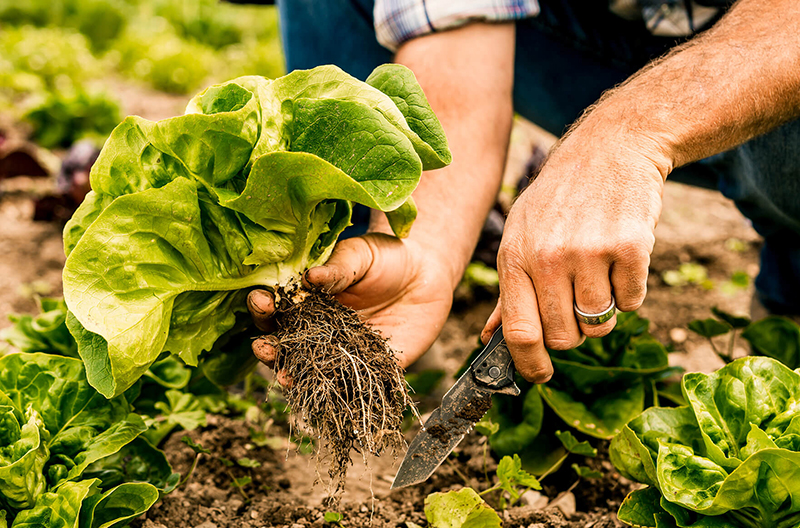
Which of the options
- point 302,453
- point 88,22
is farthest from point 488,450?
point 88,22

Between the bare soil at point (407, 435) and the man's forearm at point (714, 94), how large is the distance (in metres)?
1.26

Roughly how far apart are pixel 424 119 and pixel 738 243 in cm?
374

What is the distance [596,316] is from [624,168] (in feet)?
1.39

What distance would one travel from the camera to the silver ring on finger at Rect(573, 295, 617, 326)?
1.75m

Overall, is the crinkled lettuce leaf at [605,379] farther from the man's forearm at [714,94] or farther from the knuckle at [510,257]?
the man's forearm at [714,94]

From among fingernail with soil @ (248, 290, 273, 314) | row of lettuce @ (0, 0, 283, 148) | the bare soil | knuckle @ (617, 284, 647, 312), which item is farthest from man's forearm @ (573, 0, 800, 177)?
row of lettuce @ (0, 0, 283, 148)

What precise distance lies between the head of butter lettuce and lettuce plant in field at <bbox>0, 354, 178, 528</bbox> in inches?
9.8

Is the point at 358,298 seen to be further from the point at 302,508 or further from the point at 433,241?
the point at 302,508

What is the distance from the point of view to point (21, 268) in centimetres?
390

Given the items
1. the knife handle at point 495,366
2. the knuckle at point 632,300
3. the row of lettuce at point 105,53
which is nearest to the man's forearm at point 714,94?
the knuckle at point 632,300

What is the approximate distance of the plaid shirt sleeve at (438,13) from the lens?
2520 mm

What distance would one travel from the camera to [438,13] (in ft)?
8.28

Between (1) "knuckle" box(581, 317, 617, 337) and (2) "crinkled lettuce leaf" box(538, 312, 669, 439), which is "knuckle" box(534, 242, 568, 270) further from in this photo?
(2) "crinkled lettuce leaf" box(538, 312, 669, 439)

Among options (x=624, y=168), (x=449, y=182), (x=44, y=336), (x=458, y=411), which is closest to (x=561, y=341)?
(x=458, y=411)
